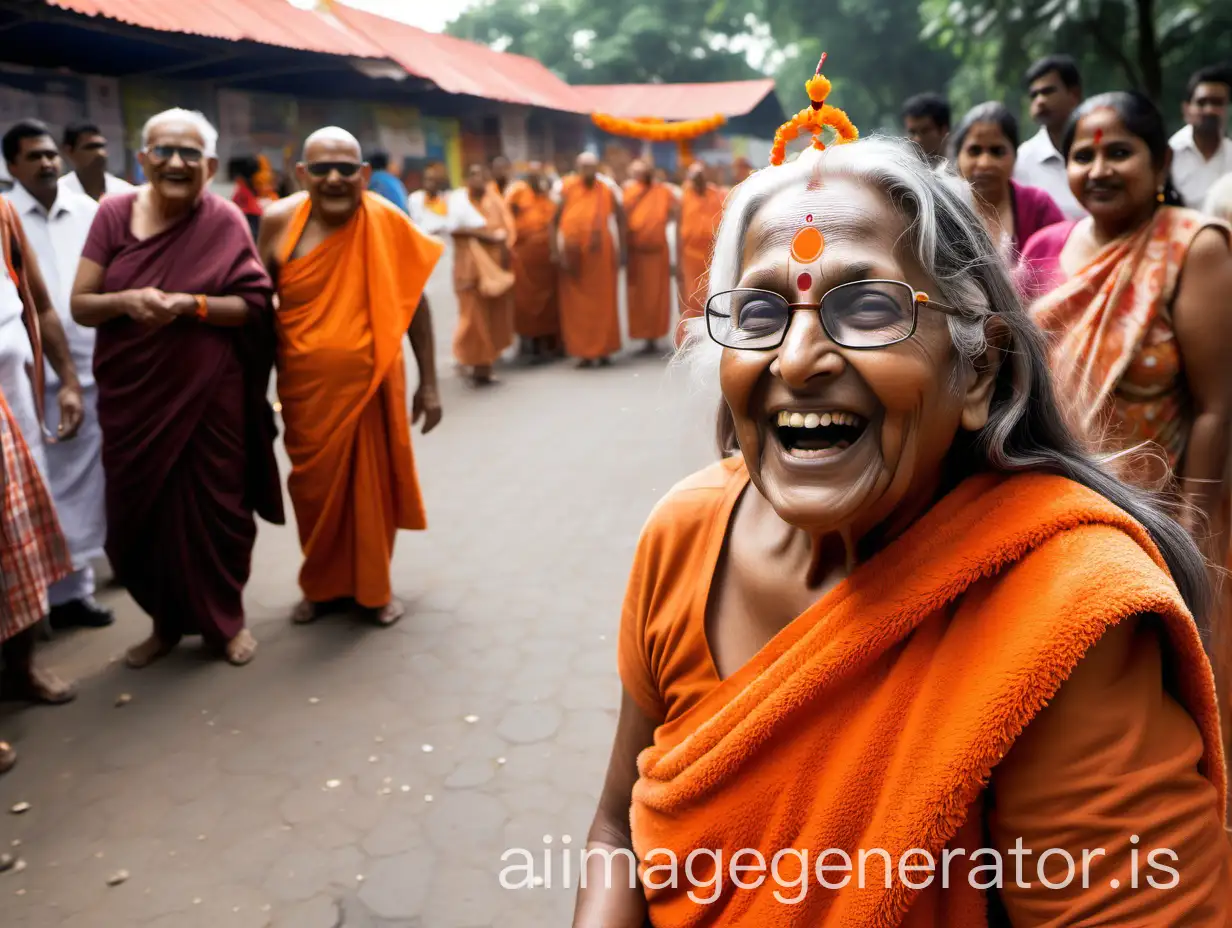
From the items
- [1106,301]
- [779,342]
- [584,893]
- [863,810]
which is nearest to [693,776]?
[863,810]

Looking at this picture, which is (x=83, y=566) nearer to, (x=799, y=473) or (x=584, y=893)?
(x=584, y=893)

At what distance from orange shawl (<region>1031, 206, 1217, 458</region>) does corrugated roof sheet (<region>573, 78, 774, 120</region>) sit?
94.6 feet

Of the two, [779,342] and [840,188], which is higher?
[840,188]

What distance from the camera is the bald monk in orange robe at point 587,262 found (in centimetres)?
1030

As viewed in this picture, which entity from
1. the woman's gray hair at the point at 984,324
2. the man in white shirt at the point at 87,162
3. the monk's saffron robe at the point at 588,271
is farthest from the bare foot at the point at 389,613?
the monk's saffron robe at the point at 588,271

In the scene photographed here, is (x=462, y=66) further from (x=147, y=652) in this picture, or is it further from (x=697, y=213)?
(x=147, y=652)

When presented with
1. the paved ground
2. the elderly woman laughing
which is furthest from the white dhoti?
Result: the elderly woman laughing

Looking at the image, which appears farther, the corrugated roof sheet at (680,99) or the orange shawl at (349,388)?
the corrugated roof sheet at (680,99)

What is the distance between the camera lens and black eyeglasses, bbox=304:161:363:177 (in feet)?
13.5

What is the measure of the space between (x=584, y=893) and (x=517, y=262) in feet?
31.8

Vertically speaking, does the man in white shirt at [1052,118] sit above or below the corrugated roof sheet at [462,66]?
below

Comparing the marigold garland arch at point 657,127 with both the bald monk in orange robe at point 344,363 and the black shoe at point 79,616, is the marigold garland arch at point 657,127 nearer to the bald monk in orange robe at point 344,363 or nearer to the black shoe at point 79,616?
the bald monk in orange robe at point 344,363

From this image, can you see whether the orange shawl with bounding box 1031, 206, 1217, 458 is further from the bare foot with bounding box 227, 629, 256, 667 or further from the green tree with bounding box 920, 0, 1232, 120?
the green tree with bounding box 920, 0, 1232, 120

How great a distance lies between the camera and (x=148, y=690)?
3.80 m
